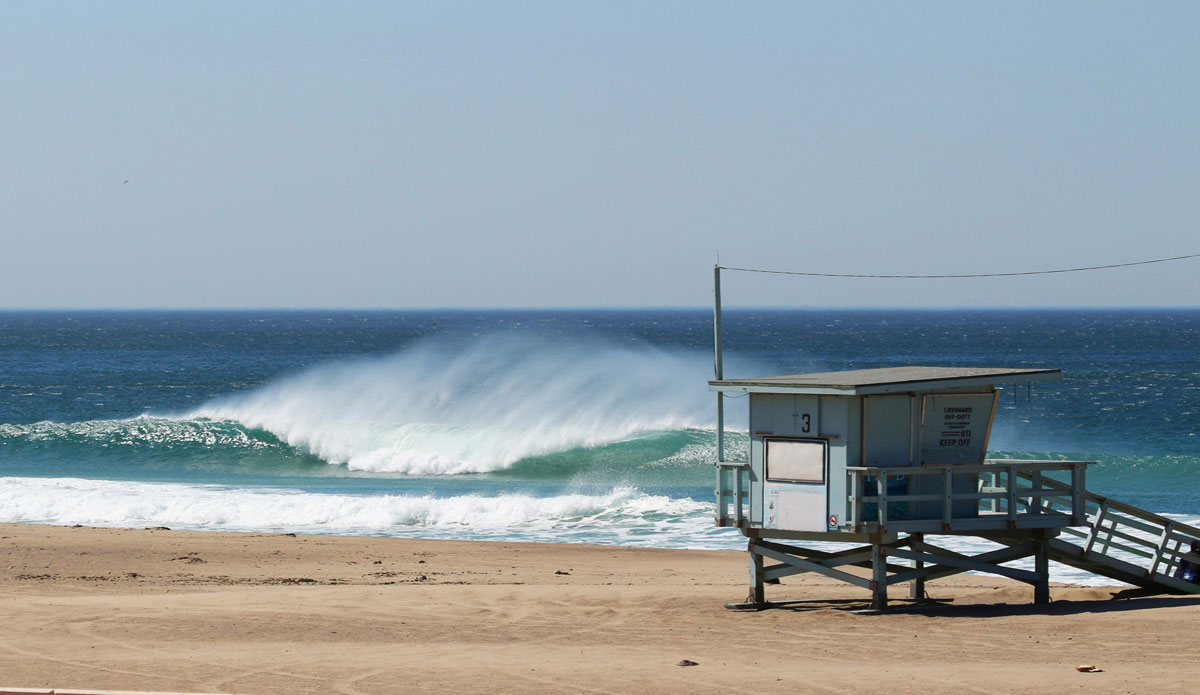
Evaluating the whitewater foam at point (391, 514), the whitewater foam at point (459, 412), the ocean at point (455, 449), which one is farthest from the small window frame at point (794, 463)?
the whitewater foam at point (459, 412)

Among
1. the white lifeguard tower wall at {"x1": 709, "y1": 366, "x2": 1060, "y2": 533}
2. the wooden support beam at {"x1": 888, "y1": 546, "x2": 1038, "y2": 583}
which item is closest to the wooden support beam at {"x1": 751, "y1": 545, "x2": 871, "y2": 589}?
the wooden support beam at {"x1": 888, "y1": 546, "x2": 1038, "y2": 583}

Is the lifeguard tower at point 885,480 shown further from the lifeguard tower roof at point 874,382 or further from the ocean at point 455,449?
the ocean at point 455,449

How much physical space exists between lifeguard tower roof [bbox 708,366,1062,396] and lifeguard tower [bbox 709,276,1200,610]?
0.02m

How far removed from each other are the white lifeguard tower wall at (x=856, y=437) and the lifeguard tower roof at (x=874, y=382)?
12mm

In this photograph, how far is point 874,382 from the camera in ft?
47.8

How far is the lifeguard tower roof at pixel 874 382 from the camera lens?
14.6 meters

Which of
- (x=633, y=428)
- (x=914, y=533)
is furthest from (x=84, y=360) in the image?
(x=914, y=533)

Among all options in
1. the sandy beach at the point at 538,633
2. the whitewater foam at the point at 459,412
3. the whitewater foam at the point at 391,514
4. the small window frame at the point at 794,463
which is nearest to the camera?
the sandy beach at the point at 538,633

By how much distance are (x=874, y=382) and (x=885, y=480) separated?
1.15 m

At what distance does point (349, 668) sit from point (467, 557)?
10.1 meters

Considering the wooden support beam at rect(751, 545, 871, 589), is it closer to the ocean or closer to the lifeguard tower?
the lifeguard tower

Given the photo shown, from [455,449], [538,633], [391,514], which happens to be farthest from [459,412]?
[538,633]

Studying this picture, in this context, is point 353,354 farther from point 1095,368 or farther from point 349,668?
point 349,668

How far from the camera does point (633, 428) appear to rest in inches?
1740
